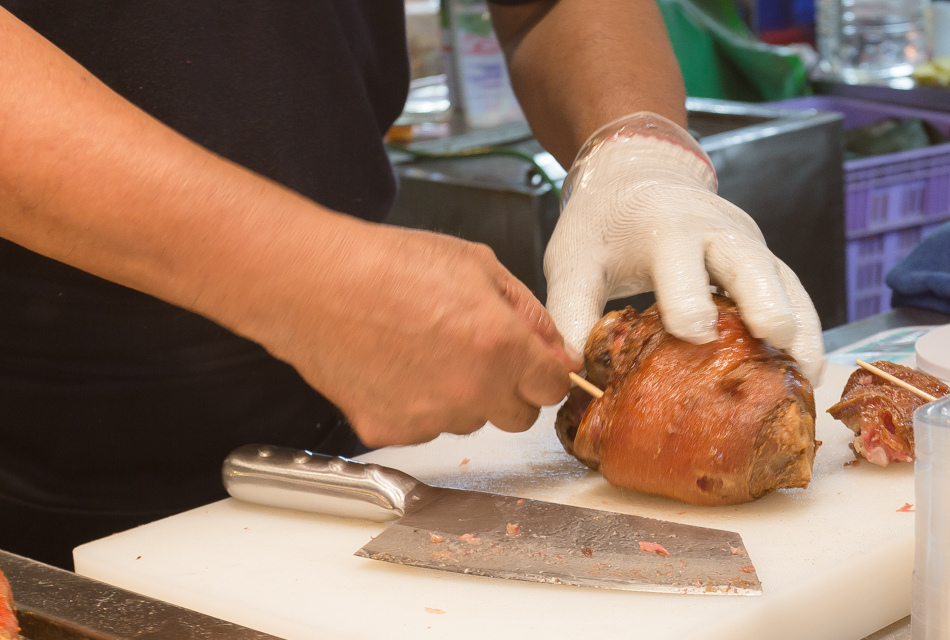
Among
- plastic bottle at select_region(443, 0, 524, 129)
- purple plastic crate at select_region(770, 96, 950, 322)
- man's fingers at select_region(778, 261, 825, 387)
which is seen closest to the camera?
man's fingers at select_region(778, 261, 825, 387)

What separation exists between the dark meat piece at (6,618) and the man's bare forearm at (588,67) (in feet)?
4.50

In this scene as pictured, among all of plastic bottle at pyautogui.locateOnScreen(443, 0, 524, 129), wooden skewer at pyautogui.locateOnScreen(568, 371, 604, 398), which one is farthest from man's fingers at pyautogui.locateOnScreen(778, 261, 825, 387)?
plastic bottle at pyautogui.locateOnScreen(443, 0, 524, 129)

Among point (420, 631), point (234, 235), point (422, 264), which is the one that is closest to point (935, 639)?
point (420, 631)

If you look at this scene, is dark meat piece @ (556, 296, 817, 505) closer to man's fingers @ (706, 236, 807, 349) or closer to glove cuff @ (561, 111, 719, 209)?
man's fingers @ (706, 236, 807, 349)

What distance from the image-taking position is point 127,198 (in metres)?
1.17

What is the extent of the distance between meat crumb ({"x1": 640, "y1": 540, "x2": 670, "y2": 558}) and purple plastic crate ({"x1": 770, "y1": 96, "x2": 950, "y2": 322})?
2.59 meters

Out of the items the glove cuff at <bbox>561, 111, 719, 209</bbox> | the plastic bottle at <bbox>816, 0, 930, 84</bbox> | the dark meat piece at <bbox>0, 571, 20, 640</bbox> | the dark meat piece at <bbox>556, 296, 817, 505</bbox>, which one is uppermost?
the glove cuff at <bbox>561, 111, 719, 209</bbox>

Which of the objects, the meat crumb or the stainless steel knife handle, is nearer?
the meat crumb

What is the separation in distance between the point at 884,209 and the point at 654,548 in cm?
283

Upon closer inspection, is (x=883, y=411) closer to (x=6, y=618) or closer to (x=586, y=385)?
(x=586, y=385)

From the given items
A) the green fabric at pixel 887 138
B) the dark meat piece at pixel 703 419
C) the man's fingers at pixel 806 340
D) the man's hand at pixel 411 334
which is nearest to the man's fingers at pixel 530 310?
the man's hand at pixel 411 334

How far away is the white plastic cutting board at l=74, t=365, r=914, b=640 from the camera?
46.7 inches

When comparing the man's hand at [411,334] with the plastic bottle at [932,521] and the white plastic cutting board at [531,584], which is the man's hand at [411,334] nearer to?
the white plastic cutting board at [531,584]

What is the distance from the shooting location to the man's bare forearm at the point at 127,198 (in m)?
1.16
